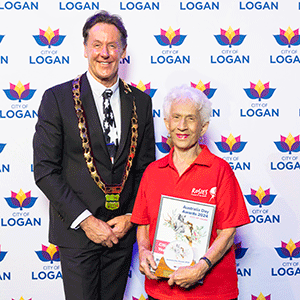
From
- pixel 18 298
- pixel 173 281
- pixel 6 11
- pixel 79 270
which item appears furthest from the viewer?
pixel 18 298

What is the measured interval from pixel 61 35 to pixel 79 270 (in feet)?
4.47

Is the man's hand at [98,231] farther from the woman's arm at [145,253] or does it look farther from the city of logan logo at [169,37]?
the city of logan logo at [169,37]

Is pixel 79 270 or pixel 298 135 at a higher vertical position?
pixel 298 135

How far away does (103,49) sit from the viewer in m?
1.71

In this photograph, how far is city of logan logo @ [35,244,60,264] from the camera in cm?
234

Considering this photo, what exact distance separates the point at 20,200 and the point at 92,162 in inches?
33.9

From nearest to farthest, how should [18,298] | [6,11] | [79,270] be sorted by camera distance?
[79,270]
[6,11]
[18,298]

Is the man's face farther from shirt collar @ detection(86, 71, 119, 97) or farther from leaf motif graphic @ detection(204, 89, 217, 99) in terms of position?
leaf motif graphic @ detection(204, 89, 217, 99)

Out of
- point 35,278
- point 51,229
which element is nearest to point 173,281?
point 51,229

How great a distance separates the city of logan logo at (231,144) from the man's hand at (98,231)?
1.00 meters

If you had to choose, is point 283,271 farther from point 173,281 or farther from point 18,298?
point 18,298

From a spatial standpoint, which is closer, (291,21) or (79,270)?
(79,270)

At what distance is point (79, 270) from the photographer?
5.72 ft

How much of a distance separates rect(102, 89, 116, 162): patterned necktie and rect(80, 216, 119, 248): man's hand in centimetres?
31
